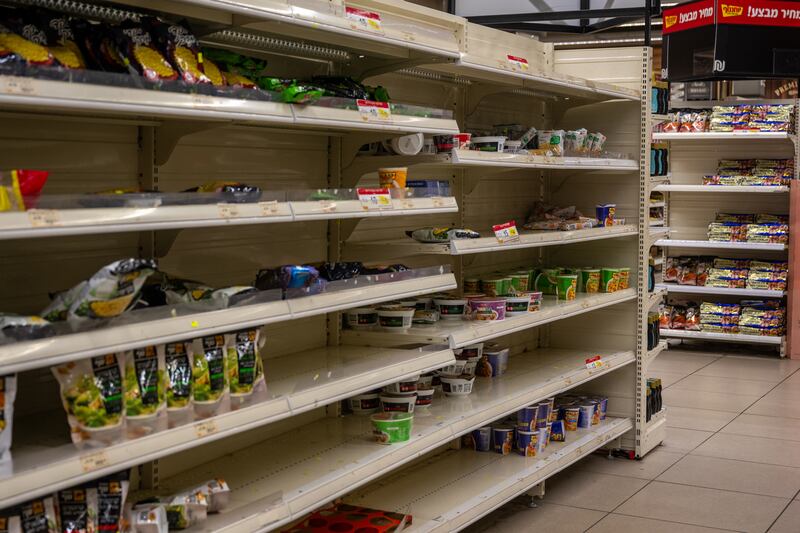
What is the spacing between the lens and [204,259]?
10.2 ft

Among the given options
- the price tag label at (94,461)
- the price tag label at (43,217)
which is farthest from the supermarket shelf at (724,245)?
the price tag label at (43,217)

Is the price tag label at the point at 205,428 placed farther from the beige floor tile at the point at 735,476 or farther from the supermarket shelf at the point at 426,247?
the beige floor tile at the point at 735,476

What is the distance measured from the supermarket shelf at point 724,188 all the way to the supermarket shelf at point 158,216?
6061 millimetres

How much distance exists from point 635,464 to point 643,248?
118cm

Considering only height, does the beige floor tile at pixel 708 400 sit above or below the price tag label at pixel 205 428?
below

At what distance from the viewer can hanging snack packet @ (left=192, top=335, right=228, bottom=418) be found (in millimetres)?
2494

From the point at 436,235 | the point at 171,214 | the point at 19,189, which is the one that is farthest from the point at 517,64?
the point at 19,189

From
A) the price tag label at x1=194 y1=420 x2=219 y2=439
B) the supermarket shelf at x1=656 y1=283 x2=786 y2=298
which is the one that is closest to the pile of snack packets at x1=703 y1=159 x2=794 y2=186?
the supermarket shelf at x1=656 y1=283 x2=786 y2=298

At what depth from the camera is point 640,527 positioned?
4.12 m

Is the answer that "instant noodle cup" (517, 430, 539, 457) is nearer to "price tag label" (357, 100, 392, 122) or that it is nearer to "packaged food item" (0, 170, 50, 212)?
"price tag label" (357, 100, 392, 122)

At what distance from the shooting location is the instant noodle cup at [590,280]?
5.15 metres

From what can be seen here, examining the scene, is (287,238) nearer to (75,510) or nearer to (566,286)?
(75,510)

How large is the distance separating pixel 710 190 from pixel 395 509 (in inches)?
231

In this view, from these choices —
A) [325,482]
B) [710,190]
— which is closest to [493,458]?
[325,482]
